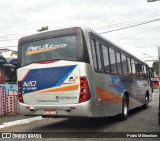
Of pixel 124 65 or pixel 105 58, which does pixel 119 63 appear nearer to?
pixel 124 65

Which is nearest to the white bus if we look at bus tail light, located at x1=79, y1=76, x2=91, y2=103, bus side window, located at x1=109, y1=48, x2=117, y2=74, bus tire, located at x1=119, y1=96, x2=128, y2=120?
bus tail light, located at x1=79, y1=76, x2=91, y2=103

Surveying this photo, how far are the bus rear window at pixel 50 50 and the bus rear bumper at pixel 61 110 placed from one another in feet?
4.61

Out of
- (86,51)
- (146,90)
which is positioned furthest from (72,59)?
(146,90)

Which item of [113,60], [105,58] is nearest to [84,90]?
[105,58]

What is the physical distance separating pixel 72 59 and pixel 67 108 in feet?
4.75

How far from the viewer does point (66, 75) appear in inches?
365

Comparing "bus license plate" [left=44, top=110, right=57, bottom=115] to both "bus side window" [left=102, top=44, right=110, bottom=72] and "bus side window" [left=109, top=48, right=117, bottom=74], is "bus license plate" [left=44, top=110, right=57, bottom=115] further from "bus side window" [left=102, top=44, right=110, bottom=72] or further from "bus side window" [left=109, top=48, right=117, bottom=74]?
"bus side window" [left=109, top=48, right=117, bottom=74]

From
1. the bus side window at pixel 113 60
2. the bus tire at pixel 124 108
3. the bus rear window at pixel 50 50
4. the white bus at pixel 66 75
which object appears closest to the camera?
the white bus at pixel 66 75

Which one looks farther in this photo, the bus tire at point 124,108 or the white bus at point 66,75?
the bus tire at point 124,108

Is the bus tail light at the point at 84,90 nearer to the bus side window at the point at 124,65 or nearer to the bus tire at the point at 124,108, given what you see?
the bus tire at the point at 124,108

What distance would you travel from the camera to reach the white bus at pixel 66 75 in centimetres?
906

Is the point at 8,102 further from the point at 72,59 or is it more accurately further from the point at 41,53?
the point at 72,59

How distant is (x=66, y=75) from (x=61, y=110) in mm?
1049

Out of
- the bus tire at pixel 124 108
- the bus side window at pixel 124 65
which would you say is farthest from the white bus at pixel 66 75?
the bus side window at pixel 124 65
